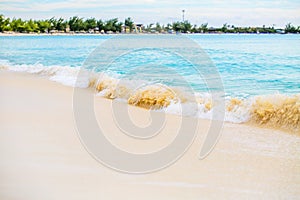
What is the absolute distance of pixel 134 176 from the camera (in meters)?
1.46

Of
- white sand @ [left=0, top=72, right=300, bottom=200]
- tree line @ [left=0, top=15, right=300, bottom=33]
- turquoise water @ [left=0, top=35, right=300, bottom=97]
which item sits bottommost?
white sand @ [left=0, top=72, right=300, bottom=200]

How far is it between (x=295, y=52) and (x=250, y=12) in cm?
62

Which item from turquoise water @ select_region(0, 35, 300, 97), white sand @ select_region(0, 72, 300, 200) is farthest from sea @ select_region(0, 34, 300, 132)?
white sand @ select_region(0, 72, 300, 200)

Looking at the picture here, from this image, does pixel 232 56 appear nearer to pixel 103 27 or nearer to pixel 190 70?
pixel 190 70

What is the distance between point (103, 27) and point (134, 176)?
99cm

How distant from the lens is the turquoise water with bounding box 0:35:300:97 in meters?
2.28

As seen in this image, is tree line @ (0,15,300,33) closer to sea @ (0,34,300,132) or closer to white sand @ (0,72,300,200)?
sea @ (0,34,300,132)

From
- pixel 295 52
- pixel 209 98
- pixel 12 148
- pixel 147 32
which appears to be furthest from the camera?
pixel 295 52

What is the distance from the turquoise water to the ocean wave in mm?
123

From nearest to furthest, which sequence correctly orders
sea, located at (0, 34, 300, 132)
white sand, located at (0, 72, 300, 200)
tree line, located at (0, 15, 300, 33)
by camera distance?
1. white sand, located at (0, 72, 300, 200)
2. tree line, located at (0, 15, 300, 33)
3. sea, located at (0, 34, 300, 132)

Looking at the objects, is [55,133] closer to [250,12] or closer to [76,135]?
[76,135]

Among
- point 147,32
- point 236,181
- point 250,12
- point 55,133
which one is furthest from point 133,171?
point 250,12

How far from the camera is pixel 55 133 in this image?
73.2 inches

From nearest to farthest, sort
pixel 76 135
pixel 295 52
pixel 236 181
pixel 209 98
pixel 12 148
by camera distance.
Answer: pixel 236 181, pixel 12 148, pixel 76 135, pixel 209 98, pixel 295 52
